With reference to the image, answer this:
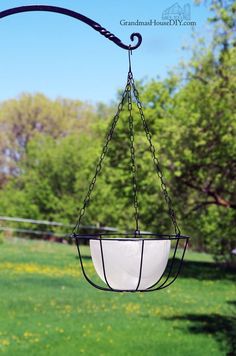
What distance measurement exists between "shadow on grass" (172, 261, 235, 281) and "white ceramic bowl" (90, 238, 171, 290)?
44.8 ft

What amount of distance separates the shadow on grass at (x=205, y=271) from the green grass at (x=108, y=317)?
858 mm

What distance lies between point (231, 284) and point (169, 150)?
3.66 metres

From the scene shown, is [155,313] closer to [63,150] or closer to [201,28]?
[201,28]

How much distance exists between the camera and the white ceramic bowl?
3.32 m

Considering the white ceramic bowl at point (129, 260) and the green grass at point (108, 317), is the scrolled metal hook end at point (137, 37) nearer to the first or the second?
the white ceramic bowl at point (129, 260)

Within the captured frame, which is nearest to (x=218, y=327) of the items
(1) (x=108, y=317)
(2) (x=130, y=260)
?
(1) (x=108, y=317)

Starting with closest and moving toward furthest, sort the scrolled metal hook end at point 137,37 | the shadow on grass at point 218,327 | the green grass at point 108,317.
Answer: the scrolled metal hook end at point 137,37 → the green grass at point 108,317 → the shadow on grass at point 218,327

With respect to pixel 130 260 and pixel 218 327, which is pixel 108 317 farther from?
pixel 130 260

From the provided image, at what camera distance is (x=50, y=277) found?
15.3 meters

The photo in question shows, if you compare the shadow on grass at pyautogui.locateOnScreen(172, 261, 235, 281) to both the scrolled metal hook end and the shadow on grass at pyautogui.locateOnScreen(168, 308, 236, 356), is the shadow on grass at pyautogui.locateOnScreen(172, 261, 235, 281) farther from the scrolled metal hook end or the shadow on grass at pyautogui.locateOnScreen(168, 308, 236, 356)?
the scrolled metal hook end

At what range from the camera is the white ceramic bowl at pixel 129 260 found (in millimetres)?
3316

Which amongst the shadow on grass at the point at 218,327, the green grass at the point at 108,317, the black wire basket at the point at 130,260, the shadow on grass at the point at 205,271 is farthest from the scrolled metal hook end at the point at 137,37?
the shadow on grass at the point at 205,271

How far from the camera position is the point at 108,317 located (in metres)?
10.0

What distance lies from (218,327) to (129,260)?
6.60 meters
